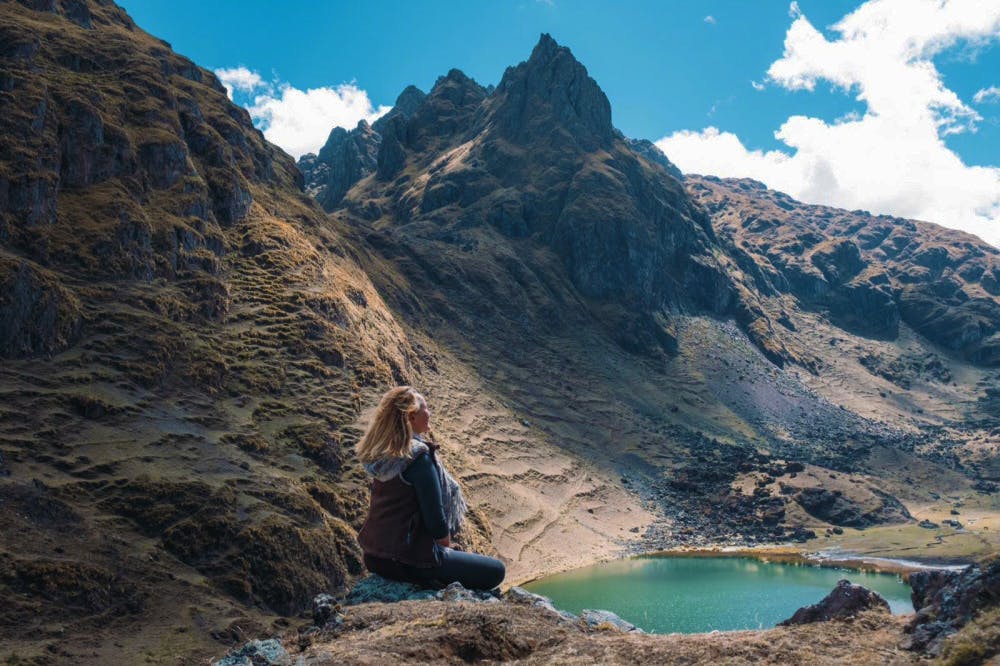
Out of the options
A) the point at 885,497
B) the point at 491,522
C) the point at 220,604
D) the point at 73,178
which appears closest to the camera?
the point at 220,604

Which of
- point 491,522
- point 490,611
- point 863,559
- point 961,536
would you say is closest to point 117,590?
point 490,611

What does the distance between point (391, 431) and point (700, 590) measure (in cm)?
10131

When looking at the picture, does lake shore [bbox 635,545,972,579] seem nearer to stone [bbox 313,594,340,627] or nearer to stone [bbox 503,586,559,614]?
stone [bbox 503,586,559,614]

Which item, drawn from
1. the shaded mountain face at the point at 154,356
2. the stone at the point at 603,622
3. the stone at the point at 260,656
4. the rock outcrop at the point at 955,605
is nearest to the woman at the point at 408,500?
the stone at the point at 260,656

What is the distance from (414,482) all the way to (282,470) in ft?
233

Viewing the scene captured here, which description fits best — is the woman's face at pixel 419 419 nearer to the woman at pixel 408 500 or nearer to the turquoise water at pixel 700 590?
the woman at pixel 408 500

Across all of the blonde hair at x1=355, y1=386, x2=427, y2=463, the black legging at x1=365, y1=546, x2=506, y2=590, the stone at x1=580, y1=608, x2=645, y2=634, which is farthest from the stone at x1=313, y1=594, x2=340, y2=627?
the stone at x1=580, y1=608, x2=645, y2=634

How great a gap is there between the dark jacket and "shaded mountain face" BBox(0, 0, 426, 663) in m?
42.3

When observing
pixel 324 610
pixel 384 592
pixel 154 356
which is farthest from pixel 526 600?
pixel 154 356

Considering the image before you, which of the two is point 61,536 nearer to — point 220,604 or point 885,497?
point 220,604

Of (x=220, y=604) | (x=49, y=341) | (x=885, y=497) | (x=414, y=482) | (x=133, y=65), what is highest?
(x=133, y=65)

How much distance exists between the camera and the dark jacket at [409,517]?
11.2 meters

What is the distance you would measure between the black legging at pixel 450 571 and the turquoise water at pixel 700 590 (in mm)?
68089

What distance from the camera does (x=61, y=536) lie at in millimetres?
52688
